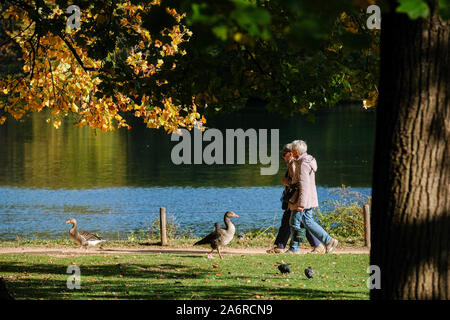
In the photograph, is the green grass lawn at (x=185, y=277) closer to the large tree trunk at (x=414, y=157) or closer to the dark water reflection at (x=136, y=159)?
the large tree trunk at (x=414, y=157)

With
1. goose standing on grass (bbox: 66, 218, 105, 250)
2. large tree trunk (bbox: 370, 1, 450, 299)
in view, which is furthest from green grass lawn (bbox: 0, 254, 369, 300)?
large tree trunk (bbox: 370, 1, 450, 299)

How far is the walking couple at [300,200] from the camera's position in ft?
36.6

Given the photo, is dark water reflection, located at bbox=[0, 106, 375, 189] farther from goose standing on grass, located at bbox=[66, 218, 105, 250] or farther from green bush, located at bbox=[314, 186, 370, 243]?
goose standing on grass, located at bbox=[66, 218, 105, 250]

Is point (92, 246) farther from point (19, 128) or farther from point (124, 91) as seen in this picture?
point (19, 128)

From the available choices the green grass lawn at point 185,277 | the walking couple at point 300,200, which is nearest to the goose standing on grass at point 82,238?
the green grass lawn at point 185,277

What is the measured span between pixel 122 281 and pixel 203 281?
113 cm

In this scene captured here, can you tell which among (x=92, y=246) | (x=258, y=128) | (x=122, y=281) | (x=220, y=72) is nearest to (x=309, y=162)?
(x=220, y=72)

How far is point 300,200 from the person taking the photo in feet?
36.8

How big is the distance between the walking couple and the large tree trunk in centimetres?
659

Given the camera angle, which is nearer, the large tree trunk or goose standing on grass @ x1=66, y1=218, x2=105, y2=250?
the large tree trunk

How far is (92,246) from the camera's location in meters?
13.5

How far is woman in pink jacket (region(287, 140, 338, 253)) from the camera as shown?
36.6 feet

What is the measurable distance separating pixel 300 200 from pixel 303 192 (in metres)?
0.16

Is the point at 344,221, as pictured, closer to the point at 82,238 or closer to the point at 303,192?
the point at 303,192
